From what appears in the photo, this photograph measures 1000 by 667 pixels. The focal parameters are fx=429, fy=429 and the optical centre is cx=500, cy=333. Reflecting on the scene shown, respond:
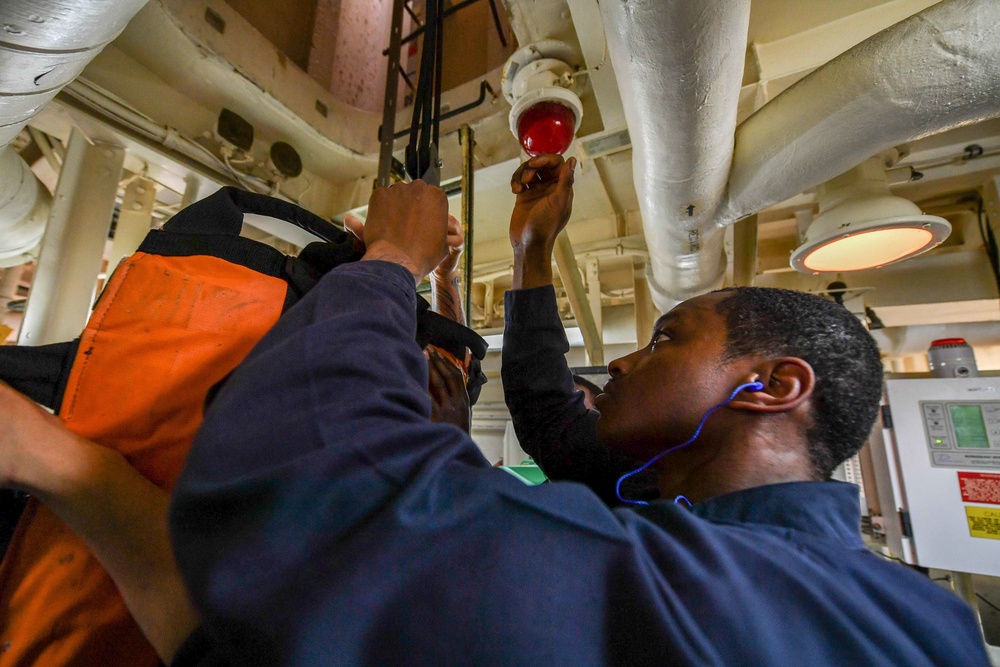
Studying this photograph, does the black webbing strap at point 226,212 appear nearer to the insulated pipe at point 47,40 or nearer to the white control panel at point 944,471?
the insulated pipe at point 47,40

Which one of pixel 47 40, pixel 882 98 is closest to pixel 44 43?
pixel 47 40

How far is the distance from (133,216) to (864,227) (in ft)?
8.09

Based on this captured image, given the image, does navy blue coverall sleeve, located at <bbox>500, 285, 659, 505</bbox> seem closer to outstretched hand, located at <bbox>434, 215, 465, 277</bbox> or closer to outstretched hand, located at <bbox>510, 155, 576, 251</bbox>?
outstretched hand, located at <bbox>510, 155, 576, 251</bbox>

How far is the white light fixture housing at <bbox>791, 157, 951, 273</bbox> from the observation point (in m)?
1.27

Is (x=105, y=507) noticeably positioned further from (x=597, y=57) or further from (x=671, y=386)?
(x=597, y=57)

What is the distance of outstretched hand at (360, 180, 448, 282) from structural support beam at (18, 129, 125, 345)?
1353mm

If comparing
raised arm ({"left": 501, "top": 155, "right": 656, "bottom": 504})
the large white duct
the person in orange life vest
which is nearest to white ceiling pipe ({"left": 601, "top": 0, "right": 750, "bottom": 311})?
raised arm ({"left": 501, "top": 155, "right": 656, "bottom": 504})

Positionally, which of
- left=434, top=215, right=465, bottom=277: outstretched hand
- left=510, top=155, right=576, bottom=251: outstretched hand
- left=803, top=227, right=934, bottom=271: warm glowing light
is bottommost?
left=434, top=215, right=465, bottom=277: outstretched hand

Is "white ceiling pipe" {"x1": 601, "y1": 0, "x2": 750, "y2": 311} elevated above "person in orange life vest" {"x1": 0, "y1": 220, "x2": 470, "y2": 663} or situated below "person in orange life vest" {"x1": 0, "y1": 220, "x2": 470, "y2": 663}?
above

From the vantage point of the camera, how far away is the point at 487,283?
2613 millimetres

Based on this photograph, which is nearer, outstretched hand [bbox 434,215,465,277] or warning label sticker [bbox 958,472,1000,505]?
outstretched hand [bbox 434,215,465,277]

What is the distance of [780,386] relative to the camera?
0.63 meters

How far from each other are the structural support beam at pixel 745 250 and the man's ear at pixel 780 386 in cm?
142

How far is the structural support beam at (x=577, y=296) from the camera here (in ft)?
5.78
